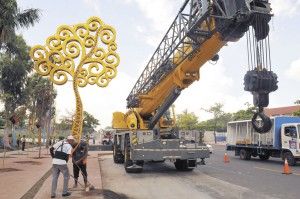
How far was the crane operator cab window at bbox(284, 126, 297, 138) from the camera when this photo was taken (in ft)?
56.6

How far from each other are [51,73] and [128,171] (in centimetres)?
575

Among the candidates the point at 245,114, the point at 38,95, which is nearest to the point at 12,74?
the point at 38,95

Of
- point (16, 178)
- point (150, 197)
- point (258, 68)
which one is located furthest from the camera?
point (16, 178)

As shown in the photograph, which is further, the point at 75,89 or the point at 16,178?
the point at 75,89

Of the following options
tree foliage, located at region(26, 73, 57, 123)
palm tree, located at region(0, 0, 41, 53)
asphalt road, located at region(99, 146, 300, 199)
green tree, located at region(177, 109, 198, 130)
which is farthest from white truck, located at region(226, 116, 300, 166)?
green tree, located at region(177, 109, 198, 130)

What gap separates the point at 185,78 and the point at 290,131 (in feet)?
29.6

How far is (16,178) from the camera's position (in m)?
11.5

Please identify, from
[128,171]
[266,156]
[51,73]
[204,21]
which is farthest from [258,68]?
[266,156]

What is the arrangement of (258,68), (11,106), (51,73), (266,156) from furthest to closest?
1. (11,106)
2. (266,156)
3. (51,73)
4. (258,68)

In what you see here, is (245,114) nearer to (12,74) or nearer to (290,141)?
(12,74)

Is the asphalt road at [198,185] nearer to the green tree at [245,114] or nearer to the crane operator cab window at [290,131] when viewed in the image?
the crane operator cab window at [290,131]

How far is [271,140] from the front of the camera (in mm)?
18750

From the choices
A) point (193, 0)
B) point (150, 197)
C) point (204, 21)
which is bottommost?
point (150, 197)

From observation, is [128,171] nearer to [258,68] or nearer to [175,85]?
[175,85]
